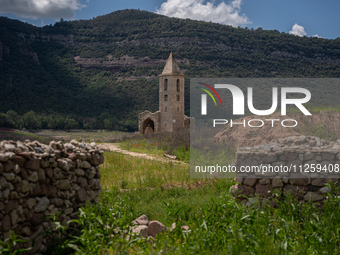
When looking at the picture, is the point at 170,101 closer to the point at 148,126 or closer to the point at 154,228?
the point at 148,126

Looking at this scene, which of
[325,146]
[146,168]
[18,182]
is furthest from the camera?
[146,168]

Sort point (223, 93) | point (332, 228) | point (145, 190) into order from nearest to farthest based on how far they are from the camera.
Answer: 1. point (332, 228)
2. point (145, 190)
3. point (223, 93)

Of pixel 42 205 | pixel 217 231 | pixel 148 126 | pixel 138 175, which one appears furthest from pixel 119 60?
pixel 217 231

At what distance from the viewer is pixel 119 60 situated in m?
66.9

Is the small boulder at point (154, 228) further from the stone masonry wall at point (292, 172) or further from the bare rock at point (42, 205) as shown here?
the stone masonry wall at point (292, 172)

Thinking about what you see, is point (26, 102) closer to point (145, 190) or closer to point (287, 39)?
point (145, 190)

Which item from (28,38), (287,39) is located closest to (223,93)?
(287,39)

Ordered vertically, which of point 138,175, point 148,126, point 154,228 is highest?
point 148,126

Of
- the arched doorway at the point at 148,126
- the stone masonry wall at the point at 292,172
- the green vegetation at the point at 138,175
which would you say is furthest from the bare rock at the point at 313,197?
the arched doorway at the point at 148,126

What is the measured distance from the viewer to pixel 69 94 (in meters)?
53.9

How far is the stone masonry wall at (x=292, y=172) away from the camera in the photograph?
5328 mm

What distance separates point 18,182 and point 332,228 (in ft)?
14.2

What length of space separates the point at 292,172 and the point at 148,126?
22775 millimetres

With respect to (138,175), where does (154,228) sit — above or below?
below
